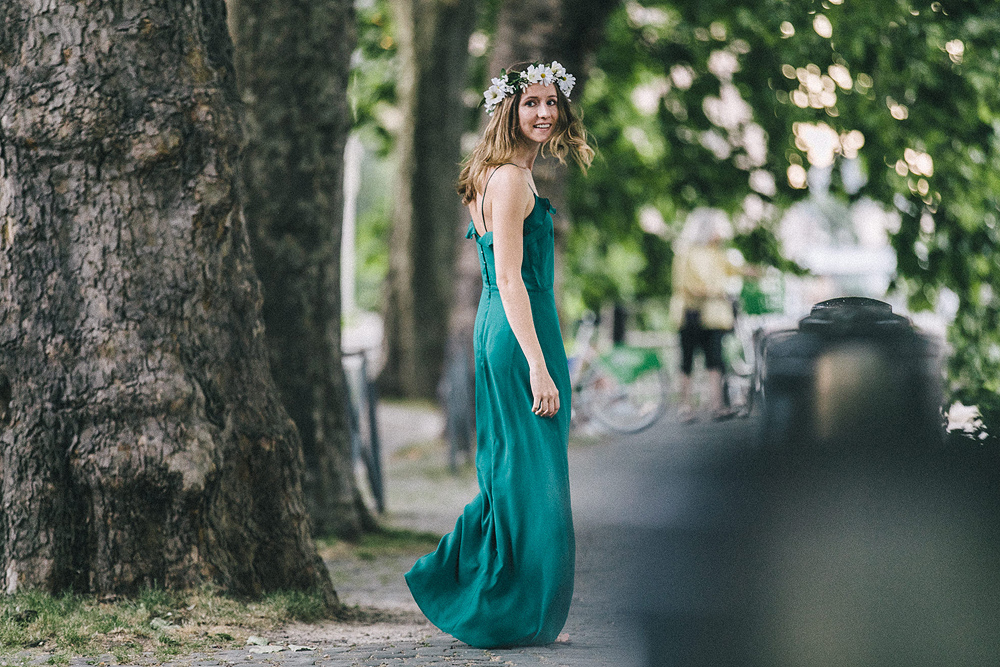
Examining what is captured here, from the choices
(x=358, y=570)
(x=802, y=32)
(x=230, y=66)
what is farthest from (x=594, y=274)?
(x=230, y=66)

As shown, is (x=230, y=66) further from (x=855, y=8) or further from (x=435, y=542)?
(x=855, y=8)

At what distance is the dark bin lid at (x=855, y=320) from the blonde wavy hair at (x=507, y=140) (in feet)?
6.84

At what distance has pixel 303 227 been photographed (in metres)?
6.81

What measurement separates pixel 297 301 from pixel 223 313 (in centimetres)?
227

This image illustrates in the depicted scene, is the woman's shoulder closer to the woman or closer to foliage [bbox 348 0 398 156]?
the woman

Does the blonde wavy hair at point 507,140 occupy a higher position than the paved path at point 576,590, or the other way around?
the blonde wavy hair at point 507,140

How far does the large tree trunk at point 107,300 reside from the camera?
4.25 meters

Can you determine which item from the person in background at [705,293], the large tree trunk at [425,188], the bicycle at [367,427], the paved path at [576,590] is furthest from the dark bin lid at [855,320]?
the large tree trunk at [425,188]

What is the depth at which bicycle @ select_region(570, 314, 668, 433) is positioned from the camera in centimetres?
1425

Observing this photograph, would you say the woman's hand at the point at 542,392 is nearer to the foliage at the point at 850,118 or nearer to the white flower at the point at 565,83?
the white flower at the point at 565,83

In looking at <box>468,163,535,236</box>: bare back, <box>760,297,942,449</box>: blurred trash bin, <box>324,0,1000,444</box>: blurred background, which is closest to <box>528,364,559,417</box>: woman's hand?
<box>468,163,535,236</box>: bare back

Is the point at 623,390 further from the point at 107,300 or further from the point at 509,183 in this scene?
the point at 107,300

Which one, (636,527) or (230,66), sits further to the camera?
(230,66)

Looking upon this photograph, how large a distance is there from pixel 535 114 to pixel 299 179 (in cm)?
278
